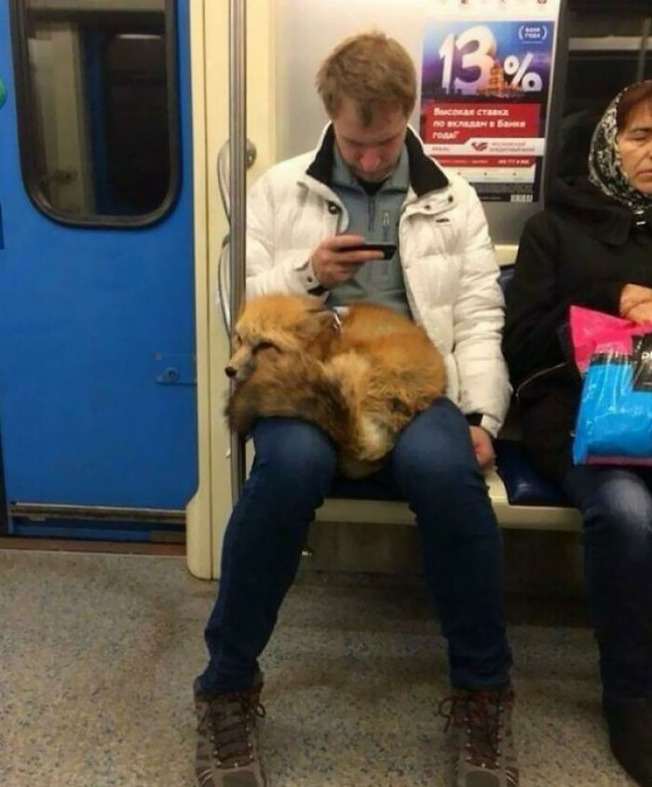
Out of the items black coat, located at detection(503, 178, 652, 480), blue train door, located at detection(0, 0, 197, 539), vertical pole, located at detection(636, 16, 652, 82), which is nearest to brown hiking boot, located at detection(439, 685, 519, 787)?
black coat, located at detection(503, 178, 652, 480)

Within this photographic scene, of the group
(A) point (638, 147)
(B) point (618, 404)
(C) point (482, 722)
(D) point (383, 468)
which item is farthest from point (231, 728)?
(A) point (638, 147)

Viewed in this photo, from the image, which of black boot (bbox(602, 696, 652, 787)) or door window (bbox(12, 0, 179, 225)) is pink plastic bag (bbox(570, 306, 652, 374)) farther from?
door window (bbox(12, 0, 179, 225))

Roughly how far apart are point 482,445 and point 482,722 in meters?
0.53

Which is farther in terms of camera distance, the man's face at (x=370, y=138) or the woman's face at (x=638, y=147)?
the woman's face at (x=638, y=147)

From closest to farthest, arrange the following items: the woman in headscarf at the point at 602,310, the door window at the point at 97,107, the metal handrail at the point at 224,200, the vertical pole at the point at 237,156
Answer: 1. the vertical pole at the point at 237,156
2. the woman in headscarf at the point at 602,310
3. the metal handrail at the point at 224,200
4. the door window at the point at 97,107

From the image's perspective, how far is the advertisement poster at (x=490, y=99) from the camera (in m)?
2.12

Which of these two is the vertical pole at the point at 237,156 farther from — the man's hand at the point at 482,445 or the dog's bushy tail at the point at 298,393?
the man's hand at the point at 482,445

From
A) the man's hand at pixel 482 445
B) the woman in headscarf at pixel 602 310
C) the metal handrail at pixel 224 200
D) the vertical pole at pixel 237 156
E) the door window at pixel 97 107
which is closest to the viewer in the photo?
the vertical pole at pixel 237 156

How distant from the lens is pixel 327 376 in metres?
1.62

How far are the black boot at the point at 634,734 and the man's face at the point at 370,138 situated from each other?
115 cm

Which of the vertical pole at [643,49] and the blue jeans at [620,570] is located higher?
the vertical pole at [643,49]

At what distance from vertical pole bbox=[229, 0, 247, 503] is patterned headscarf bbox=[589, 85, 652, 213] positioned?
80cm

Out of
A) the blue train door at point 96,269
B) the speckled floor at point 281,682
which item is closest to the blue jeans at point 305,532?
the speckled floor at point 281,682

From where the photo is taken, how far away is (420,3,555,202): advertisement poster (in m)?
2.12
